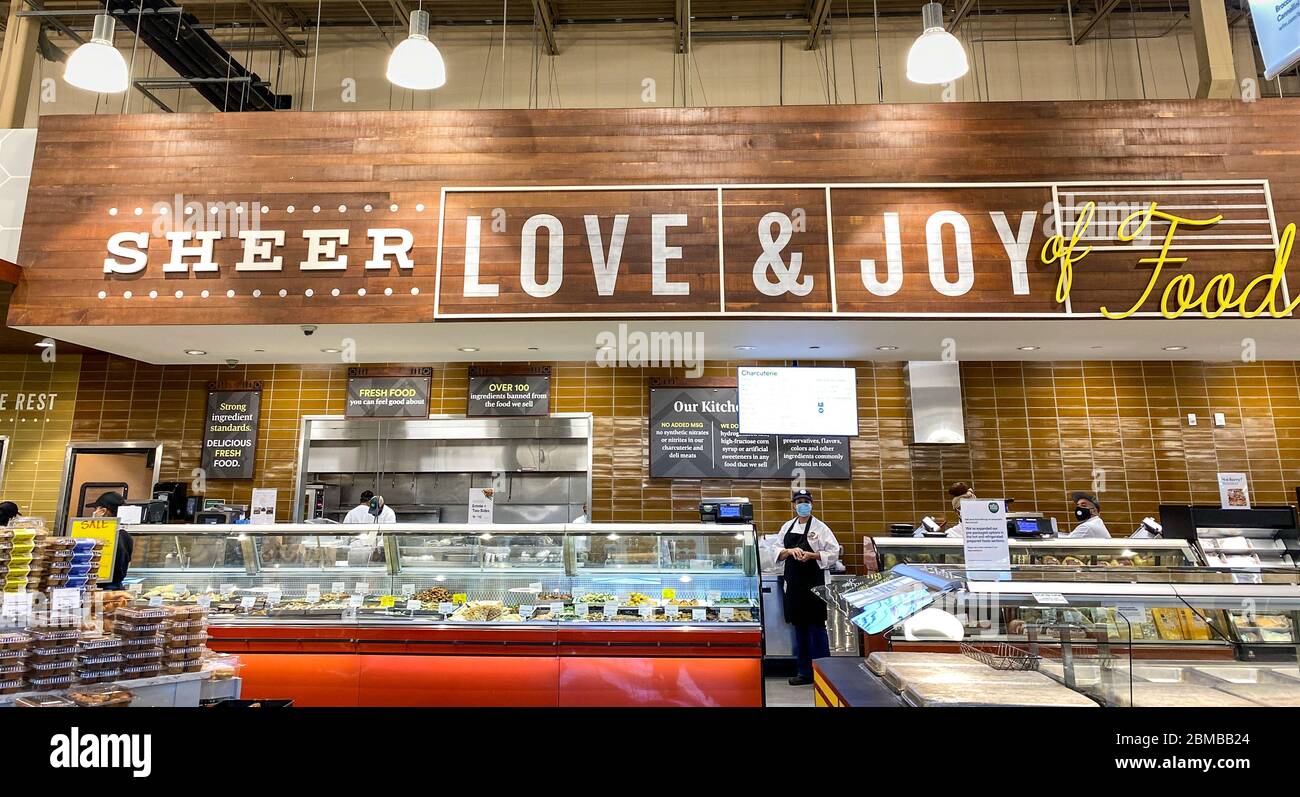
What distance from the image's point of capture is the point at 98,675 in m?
2.38

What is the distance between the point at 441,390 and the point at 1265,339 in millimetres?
7586

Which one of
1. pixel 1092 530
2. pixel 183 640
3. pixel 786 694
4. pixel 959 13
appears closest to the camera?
pixel 183 640

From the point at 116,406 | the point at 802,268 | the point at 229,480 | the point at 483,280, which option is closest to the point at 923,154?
the point at 802,268

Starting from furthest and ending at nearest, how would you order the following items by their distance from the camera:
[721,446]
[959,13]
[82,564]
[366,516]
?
[721,446] < [959,13] < [366,516] < [82,564]

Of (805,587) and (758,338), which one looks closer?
(758,338)

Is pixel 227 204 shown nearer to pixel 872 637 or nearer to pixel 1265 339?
pixel 872 637

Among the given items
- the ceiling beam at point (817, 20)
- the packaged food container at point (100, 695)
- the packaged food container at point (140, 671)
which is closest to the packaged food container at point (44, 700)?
the packaged food container at point (100, 695)

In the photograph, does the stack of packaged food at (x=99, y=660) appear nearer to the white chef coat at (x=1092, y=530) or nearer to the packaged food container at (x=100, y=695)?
the packaged food container at (x=100, y=695)

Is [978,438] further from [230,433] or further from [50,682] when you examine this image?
[230,433]

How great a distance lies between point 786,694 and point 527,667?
2.55m

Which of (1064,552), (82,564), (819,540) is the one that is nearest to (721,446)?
(819,540)

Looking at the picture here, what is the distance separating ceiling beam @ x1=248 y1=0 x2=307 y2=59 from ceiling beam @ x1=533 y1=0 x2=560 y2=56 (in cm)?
305

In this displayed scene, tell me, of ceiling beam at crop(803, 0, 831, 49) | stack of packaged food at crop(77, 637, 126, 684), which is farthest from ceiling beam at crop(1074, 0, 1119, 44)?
stack of packaged food at crop(77, 637, 126, 684)

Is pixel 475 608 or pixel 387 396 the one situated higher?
pixel 387 396
